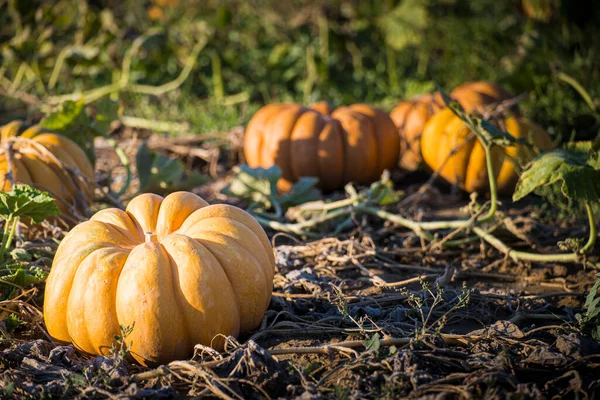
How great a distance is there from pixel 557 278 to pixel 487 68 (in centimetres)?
384

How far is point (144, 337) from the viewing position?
2.22 metres

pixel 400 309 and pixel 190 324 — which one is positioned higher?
pixel 190 324

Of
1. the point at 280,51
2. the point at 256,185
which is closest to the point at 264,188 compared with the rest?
the point at 256,185

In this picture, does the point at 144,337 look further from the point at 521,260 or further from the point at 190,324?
the point at 521,260

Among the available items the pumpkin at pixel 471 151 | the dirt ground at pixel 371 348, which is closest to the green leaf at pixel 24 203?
the dirt ground at pixel 371 348

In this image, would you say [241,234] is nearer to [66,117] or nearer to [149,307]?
[149,307]

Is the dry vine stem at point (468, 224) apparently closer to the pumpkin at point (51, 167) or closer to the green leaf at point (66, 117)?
the pumpkin at point (51, 167)

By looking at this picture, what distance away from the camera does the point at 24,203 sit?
2.66 meters

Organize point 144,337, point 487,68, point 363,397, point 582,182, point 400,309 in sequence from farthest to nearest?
1. point 487,68
2. point 582,182
3. point 400,309
4. point 144,337
5. point 363,397

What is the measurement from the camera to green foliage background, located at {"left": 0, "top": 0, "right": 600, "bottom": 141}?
6.41 meters

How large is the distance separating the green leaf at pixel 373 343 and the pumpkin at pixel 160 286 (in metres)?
0.42

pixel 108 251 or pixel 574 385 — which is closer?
pixel 574 385

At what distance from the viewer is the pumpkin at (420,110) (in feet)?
16.4

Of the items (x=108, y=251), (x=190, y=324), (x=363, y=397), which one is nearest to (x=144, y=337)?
(x=190, y=324)
